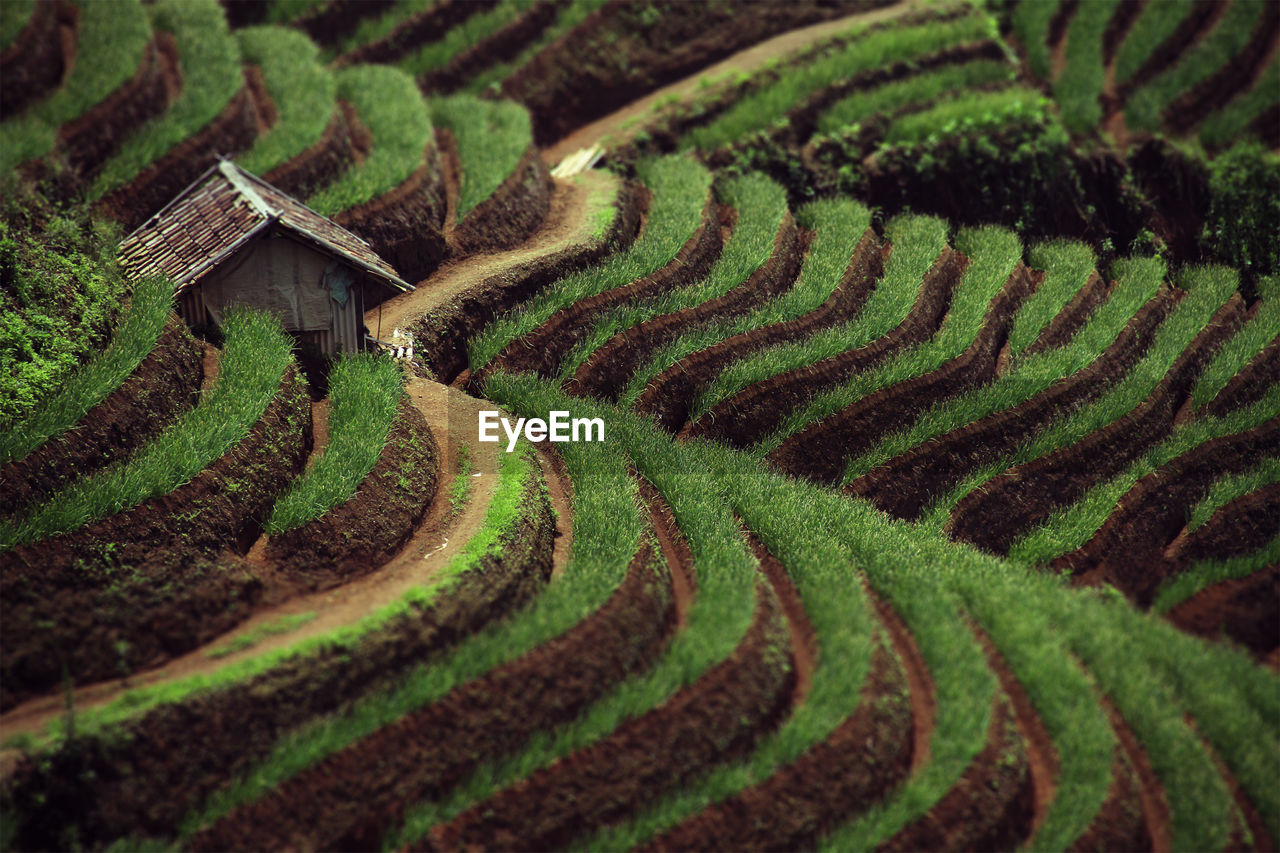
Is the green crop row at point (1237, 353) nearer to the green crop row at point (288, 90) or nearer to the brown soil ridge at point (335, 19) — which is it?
the green crop row at point (288, 90)

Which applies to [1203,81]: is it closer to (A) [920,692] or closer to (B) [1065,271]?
(B) [1065,271]

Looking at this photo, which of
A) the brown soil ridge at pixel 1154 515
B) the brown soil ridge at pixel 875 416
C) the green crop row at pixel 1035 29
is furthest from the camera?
the green crop row at pixel 1035 29

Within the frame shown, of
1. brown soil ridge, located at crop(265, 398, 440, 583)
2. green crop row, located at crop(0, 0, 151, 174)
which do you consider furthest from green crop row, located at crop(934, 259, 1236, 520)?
green crop row, located at crop(0, 0, 151, 174)

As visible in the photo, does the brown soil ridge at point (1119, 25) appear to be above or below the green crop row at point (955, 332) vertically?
above

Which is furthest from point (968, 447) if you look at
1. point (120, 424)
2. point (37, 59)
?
point (37, 59)

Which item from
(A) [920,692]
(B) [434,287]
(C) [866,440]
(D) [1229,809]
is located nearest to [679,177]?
(B) [434,287]

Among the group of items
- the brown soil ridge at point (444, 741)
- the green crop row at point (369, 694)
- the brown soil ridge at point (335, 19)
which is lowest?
the brown soil ridge at point (444, 741)

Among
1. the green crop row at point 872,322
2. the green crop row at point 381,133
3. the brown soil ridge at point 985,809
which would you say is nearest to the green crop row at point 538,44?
the green crop row at point 381,133
